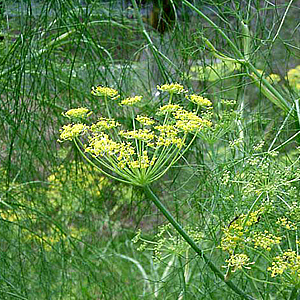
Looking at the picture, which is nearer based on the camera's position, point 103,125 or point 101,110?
point 103,125

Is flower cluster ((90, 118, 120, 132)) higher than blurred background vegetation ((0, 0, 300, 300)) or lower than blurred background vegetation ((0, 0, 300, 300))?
higher

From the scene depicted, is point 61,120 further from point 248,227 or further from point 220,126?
point 248,227

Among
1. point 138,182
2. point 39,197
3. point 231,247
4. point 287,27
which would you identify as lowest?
point 39,197

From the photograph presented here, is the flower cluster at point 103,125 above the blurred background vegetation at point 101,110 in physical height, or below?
above

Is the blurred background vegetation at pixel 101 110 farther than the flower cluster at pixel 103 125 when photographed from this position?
Yes

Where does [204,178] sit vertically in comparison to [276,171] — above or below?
below

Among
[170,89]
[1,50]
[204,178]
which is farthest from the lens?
[1,50]

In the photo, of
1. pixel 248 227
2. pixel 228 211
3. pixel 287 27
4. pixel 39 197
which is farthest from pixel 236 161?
pixel 287 27

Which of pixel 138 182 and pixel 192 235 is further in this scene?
pixel 192 235

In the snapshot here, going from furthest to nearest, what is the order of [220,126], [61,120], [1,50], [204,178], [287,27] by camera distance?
[287,27]
[61,120]
[1,50]
[204,178]
[220,126]

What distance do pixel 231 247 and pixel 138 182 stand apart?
169 millimetres

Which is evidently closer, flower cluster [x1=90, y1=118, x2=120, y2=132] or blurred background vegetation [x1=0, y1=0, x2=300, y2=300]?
flower cluster [x1=90, y1=118, x2=120, y2=132]

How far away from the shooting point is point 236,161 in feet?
→ 3.24

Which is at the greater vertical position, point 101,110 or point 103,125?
point 103,125
